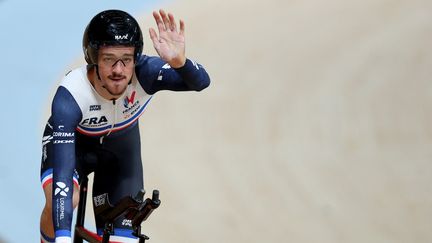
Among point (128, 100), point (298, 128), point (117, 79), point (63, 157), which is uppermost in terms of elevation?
point (298, 128)

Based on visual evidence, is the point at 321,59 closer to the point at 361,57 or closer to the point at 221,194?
the point at 361,57

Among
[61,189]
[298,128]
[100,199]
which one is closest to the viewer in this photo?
[61,189]

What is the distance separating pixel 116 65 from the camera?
5.43m

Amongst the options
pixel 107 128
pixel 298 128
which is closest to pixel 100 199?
pixel 107 128

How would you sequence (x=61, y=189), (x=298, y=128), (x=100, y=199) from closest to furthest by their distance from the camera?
(x=61, y=189)
(x=100, y=199)
(x=298, y=128)

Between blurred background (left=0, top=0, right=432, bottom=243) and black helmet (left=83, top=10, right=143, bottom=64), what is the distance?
2.33 m

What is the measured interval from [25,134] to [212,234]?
76.5 inches

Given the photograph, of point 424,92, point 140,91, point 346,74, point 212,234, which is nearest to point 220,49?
point 346,74

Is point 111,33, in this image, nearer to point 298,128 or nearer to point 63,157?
point 63,157

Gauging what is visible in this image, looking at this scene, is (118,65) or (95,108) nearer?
(118,65)

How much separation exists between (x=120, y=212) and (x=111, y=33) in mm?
784

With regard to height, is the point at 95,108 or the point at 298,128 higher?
the point at 298,128

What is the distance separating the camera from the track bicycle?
5.38 meters

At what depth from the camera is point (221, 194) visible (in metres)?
8.14
